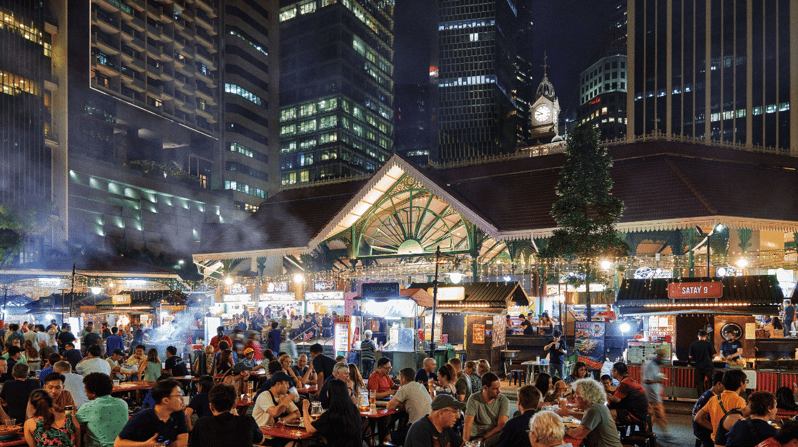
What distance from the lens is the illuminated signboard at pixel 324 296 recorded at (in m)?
27.6

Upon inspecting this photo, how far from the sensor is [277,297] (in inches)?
1153

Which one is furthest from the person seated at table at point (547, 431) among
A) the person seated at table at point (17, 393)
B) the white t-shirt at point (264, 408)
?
the person seated at table at point (17, 393)

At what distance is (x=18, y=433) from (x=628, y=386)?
861 centimetres

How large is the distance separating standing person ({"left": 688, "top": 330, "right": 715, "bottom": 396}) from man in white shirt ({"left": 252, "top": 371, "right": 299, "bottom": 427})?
34.3 ft

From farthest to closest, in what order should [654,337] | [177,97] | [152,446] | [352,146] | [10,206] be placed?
[352,146] < [177,97] < [10,206] < [654,337] < [152,446]

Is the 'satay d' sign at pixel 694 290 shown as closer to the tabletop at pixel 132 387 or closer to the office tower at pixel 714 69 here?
the tabletop at pixel 132 387

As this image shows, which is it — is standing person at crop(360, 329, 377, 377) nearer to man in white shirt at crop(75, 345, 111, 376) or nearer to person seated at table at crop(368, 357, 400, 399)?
person seated at table at crop(368, 357, 400, 399)

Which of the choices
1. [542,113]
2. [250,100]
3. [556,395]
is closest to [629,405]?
[556,395]

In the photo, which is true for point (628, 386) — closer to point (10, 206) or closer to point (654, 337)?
point (654, 337)

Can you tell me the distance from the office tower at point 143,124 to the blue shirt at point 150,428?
58444mm

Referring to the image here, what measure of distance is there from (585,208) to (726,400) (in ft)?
35.5

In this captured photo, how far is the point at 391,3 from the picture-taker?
130750mm

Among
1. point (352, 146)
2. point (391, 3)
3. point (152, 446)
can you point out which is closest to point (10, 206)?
point (152, 446)

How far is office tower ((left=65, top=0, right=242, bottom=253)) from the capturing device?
60281 mm
